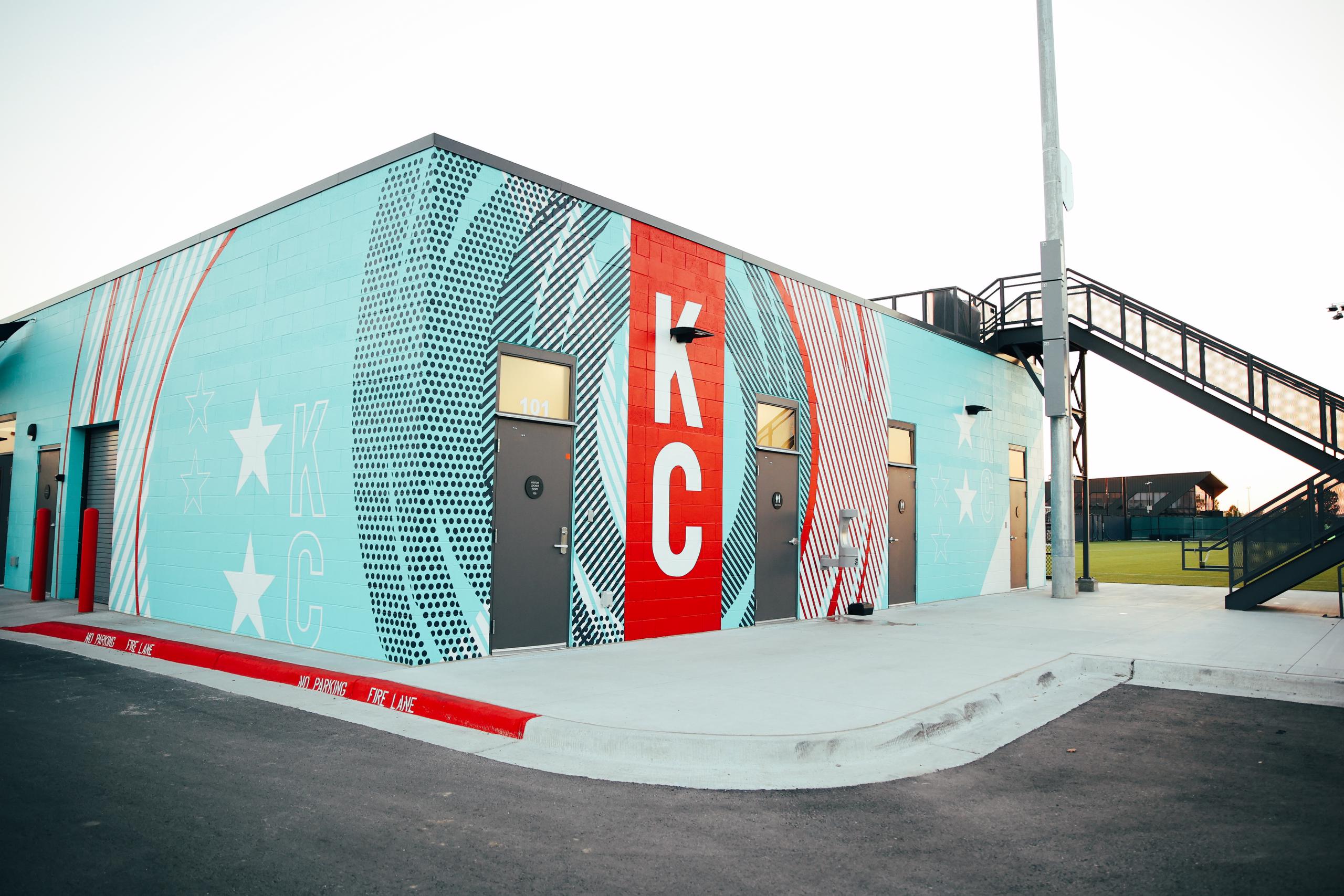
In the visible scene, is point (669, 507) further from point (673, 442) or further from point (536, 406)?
point (536, 406)

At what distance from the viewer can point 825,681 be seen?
24.0ft

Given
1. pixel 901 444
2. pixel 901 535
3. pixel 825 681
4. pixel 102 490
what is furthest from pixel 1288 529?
pixel 102 490

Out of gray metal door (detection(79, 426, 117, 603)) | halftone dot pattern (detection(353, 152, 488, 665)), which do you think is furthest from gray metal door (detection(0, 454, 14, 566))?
halftone dot pattern (detection(353, 152, 488, 665))

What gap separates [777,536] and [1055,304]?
28.4 feet

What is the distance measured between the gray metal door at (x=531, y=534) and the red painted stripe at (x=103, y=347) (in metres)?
8.55

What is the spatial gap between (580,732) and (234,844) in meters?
2.24

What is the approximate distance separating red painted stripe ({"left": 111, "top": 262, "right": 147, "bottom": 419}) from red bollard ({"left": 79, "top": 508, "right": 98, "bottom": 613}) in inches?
73.3

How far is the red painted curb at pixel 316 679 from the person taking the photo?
5934 mm

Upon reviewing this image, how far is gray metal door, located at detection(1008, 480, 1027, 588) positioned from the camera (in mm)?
18828

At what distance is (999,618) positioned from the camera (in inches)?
498

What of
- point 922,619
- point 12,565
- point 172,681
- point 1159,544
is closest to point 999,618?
point 922,619

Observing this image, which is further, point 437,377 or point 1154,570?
point 1154,570

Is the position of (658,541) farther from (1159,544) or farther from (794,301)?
(1159,544)

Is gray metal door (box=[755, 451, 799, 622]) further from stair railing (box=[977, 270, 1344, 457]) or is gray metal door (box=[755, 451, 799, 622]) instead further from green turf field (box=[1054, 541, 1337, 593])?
green turf field (box=[1054, 541, 1337, 593])
